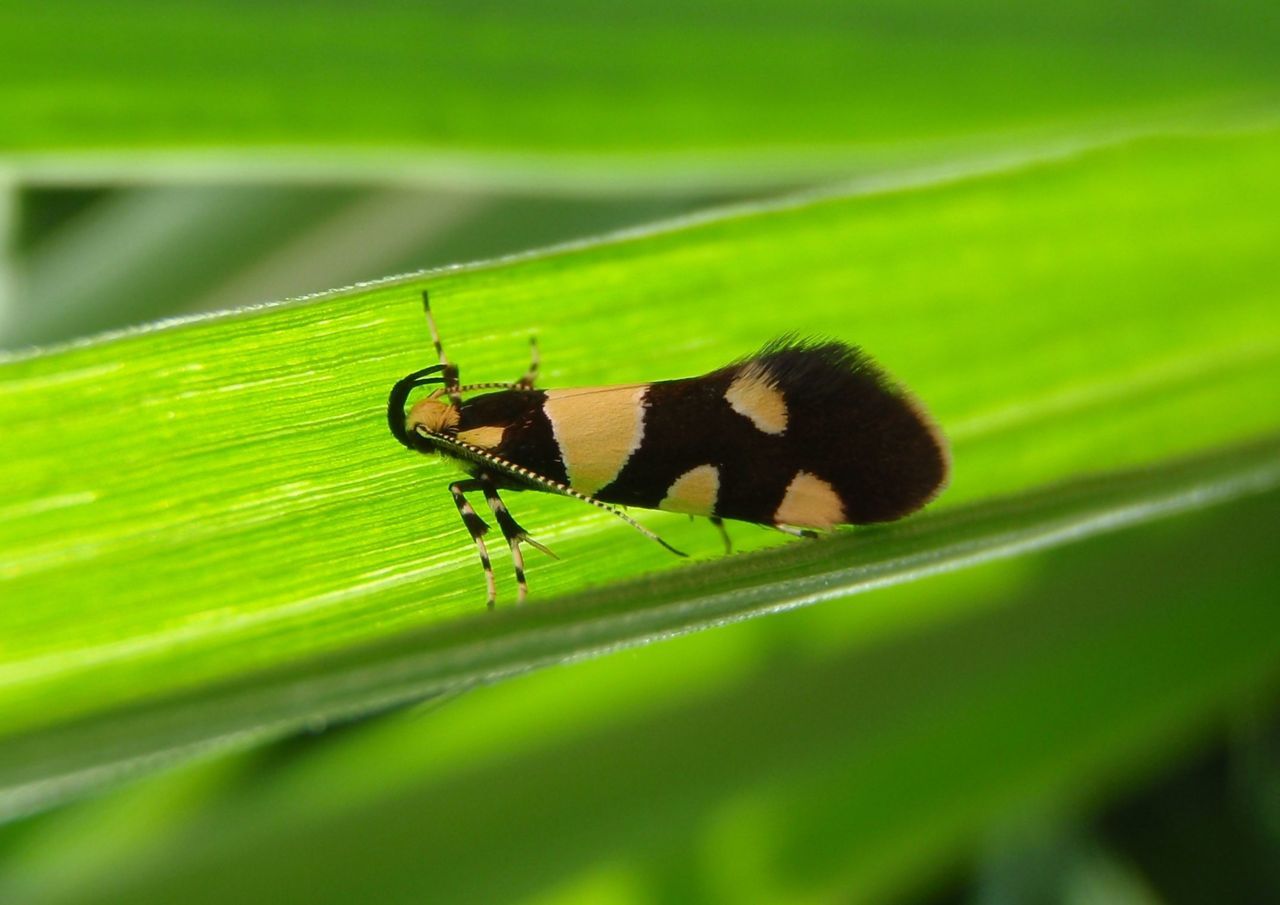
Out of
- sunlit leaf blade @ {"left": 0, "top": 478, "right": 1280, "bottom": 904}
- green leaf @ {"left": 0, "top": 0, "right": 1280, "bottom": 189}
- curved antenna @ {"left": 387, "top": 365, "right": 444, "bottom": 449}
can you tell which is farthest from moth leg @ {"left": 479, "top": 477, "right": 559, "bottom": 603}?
sunlit leaf blade @ {"left": 0, "top": 478, "right": 1280, "bottom": 904}

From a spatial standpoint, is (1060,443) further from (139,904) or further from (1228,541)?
(139,904)

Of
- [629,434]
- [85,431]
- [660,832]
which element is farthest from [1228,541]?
[85,431]

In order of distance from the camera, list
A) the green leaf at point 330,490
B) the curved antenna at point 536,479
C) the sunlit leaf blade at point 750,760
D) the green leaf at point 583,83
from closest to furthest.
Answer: the green leaf at point 330,490, the curved antenna at point 536,479, the green leaf at point 583,83, the sunlit leaf blade at point 750,760

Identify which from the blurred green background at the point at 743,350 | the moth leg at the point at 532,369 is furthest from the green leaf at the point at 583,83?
the moth leg at the point at 532,369

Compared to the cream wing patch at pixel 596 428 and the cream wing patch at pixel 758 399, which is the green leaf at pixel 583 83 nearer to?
the cream wing patch at pixel 596 428

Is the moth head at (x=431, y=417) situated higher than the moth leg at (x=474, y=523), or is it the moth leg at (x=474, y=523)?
the moth head at (x=431, y=417)

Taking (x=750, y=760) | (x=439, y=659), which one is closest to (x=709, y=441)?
(x=439, y=659)

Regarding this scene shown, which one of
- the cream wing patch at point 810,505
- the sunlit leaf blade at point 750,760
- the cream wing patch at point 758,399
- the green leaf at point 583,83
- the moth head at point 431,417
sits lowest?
the sunlit leaf blade at point 750,760

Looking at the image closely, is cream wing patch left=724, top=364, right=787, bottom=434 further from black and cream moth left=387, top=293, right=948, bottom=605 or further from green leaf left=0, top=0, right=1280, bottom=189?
green leaf left=0, top=0, right=1280, bottom=189
